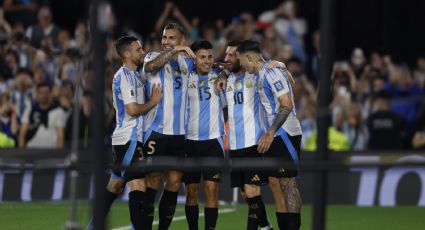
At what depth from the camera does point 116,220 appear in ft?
41.7

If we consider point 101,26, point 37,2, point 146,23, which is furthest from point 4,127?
point 101,26

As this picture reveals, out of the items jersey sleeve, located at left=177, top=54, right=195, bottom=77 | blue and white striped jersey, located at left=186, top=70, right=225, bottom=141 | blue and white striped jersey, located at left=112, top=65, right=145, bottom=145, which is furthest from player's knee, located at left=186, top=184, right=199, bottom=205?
→ jersey sleeve, located at left=177, top=54, right=195, bottom=77

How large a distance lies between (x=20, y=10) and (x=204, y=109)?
795 centimetres

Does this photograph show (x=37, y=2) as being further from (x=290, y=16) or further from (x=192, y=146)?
(x=192, y=146)

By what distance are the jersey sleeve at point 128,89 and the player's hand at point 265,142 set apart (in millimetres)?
1218

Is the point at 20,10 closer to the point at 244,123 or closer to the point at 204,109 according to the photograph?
the point at 204,109

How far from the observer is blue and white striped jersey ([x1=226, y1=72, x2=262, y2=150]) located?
10102 mm

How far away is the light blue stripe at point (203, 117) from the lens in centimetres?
1031

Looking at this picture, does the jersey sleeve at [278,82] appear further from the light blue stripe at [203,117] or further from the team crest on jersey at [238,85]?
the light blue stripe at [203,117]

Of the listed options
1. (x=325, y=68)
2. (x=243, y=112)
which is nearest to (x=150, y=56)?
(x=243, y=112)

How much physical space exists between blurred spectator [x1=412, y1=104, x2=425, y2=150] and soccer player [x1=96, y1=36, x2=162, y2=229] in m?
6.56

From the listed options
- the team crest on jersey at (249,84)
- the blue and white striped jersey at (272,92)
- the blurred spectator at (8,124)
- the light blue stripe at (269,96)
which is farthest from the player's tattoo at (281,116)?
the blurred spectator at (8,124)

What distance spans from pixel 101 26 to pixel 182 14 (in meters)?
13.1

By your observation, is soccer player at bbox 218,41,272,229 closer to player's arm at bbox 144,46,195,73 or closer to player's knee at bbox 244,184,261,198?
player's knee at bbox 244,184,261,198
